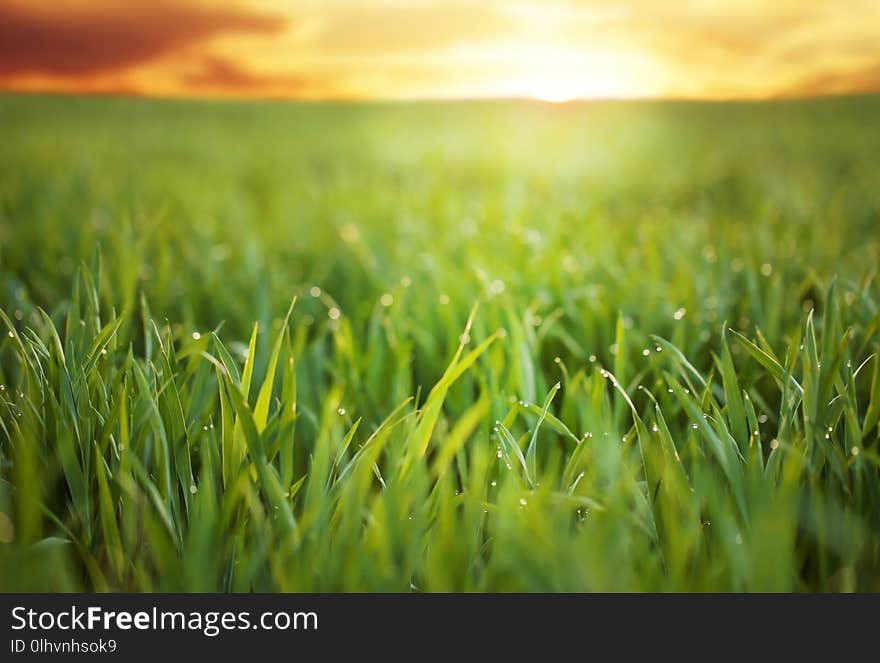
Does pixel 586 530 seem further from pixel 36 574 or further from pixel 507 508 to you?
pixel 36 574

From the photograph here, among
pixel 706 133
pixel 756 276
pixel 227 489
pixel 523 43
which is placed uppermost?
pixel 706 133

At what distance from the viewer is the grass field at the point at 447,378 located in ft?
1.66

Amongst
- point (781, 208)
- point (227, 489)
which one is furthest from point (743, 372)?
point (781, 208)

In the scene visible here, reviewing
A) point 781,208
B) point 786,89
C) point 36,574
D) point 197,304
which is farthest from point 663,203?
point 36,574

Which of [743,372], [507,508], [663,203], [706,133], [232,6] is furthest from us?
[706,133]

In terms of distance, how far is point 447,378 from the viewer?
62 centimetres

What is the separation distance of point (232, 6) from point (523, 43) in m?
0.48

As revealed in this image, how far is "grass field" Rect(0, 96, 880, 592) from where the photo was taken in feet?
1.66

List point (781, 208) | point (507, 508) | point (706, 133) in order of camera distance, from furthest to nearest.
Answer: point (706, 133), point (781, 208), point (507, 508)

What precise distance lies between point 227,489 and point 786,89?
122 centimetres

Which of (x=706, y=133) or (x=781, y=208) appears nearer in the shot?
(x=781, y=208)

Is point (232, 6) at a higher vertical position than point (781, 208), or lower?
higher

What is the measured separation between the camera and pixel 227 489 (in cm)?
57
